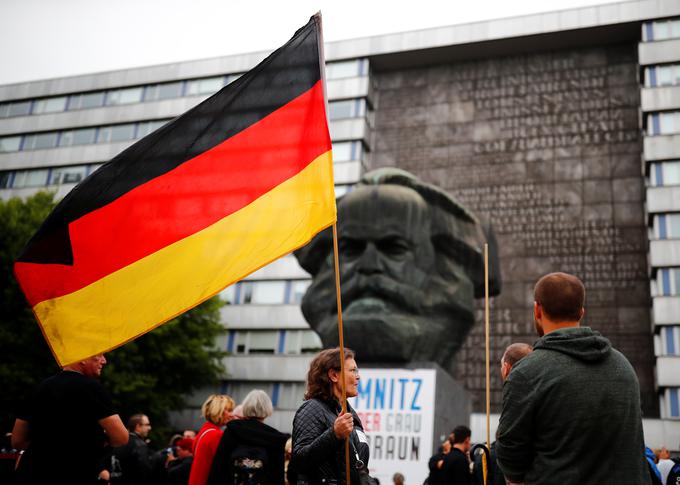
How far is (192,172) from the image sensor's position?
14.6 ft

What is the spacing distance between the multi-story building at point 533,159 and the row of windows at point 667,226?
0.08 meters

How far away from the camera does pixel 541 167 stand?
29453mm

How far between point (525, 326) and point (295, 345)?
1261cm

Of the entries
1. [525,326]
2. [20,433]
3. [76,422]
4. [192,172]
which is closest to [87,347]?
[76,422]

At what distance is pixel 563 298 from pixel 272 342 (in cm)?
3373

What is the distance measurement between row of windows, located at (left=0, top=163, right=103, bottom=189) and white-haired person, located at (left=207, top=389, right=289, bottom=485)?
39487 millimetres

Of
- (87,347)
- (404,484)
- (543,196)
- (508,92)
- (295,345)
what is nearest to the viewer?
(87,347)

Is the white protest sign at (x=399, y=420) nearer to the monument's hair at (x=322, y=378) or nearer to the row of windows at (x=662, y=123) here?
the monument's hair at (x=322, y=378)

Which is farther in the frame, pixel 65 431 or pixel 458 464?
pixel 458 464

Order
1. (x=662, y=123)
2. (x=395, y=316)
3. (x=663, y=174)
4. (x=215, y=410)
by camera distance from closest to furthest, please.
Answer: (x=215, y=410), (x=395, y=316), (x=663, y=174), (x=662, y=123)

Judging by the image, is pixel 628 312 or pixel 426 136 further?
pixel 426 136

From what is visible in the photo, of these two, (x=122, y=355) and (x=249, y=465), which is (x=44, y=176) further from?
(x=249, y=465)

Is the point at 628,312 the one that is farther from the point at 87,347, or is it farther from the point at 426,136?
the point at 87,347

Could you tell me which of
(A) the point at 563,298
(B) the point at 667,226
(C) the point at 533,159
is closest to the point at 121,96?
(C) the point at 533,159
